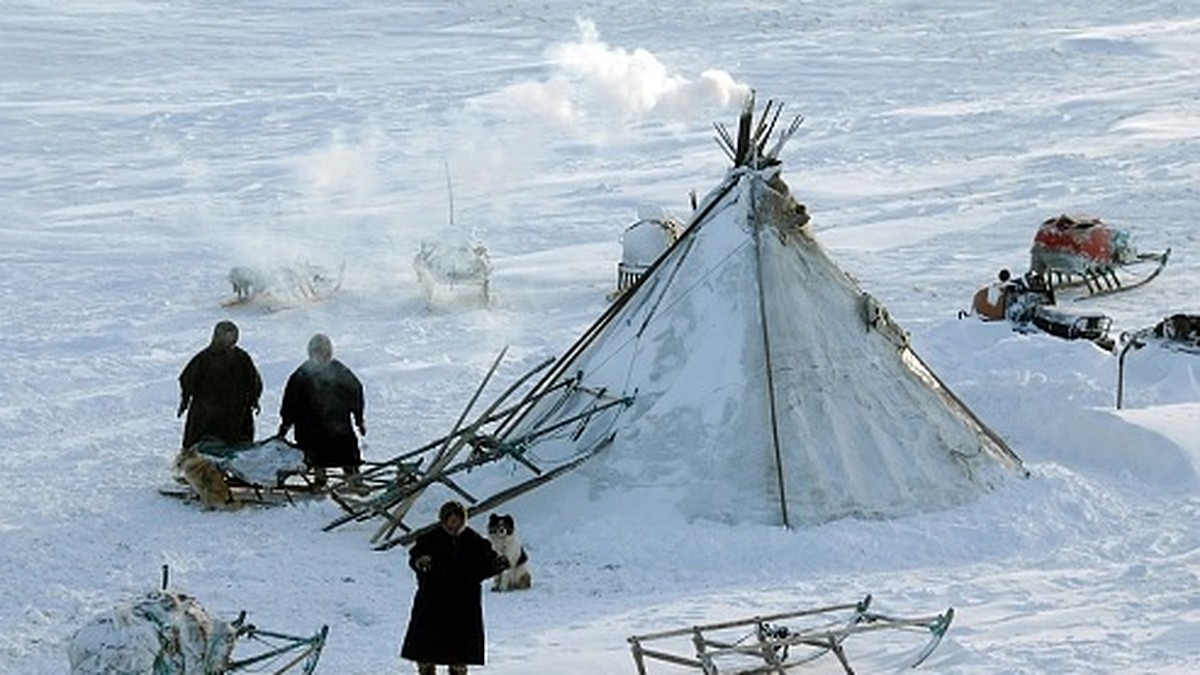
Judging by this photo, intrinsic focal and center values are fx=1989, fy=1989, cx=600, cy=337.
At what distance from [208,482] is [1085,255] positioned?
10.3 meters

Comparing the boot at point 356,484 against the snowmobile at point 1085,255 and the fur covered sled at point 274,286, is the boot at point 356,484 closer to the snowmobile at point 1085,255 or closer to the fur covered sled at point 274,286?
the fur covered sled at point 274,286

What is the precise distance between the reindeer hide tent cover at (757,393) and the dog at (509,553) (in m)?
1.08

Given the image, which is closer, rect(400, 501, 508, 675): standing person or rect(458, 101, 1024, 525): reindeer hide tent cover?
rect(400, 501, 508, 675): standing person

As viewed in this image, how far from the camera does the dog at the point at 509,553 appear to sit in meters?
9.80

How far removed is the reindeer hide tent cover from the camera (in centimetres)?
1092

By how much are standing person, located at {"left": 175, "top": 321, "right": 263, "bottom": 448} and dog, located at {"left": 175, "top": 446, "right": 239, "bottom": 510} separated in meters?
0.48

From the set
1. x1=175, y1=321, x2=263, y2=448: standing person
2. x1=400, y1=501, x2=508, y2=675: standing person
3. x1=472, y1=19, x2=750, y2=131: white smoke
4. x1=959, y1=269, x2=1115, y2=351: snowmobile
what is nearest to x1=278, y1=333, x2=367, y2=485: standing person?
x1=175, y1=321, x2=263, y2=448: standing person

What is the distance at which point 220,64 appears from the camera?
117ft

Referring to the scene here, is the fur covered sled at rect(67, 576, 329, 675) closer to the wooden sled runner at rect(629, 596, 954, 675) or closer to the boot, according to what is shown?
the wooden sled runner at rect(629, 596, 954, 675)

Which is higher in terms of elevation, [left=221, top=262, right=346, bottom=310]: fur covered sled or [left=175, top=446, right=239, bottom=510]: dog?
[left=221, top=262, right=346, bottom=310]: fur covered sled

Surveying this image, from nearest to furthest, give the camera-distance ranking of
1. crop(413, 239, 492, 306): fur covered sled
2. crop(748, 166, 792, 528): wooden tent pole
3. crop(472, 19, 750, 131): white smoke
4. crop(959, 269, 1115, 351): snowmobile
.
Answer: crop(748, 166, 792, 528): wooden tent pole < crop(959, 269, 1115, 351): snowmobile < crop(413, 239, 492, 306): fur covered sled < crop(472, 19, 750, 131): white smoke

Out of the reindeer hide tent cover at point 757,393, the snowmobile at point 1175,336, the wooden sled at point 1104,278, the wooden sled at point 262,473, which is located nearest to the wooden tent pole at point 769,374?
the reindeer hide tent cover at point 757,393

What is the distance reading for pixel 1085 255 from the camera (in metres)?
18.9

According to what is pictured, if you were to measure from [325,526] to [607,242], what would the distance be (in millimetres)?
10623
